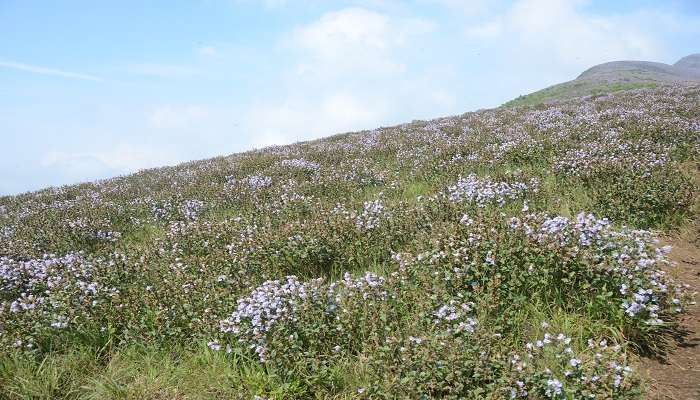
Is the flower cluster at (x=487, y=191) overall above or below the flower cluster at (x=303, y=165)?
below

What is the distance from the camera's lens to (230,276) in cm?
558

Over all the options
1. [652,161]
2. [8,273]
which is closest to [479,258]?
[652,161]

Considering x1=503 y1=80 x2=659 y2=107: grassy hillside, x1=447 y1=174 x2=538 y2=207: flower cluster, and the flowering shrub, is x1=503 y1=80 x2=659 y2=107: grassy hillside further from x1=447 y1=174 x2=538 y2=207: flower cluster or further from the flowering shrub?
the flowering shrub

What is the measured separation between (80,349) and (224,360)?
182 cm

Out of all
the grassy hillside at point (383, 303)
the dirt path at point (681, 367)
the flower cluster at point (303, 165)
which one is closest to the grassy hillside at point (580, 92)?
the flower cluster at point (303, 165)

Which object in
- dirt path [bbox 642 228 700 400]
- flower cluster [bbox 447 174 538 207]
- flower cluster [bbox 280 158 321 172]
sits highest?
flower cluster [bbox 280 158 321 172]

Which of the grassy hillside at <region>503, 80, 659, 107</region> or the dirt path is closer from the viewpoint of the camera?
the dirt path

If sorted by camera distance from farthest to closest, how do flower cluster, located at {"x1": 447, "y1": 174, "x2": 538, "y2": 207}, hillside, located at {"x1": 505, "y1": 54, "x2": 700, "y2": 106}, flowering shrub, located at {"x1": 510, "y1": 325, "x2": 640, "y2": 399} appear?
hillside, located at {"x1": 505, "y1": 54, "x2": 700, "y2": 106} < flower cluster, located at {"x1": 447, "y1": 174, "x2": 538, "y2": 207} < flowering shrub, located at {"x1": 510, "y1": 325, "x2": 640, "y2": 399}

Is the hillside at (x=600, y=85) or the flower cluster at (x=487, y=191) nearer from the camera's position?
the flower cluster at (x=487, y=191)

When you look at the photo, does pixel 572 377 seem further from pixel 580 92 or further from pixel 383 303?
pixel 580 92

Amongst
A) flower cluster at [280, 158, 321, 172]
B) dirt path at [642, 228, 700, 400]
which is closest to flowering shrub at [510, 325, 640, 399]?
dirt path at [642, 228, 700, 400]

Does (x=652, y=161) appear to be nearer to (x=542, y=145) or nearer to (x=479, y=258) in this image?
(x=542, y=145)

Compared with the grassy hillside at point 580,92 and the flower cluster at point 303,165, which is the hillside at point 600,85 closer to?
the grassy hillside at point 580,92

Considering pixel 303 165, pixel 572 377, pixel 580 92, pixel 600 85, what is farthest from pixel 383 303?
pixel 600 85
